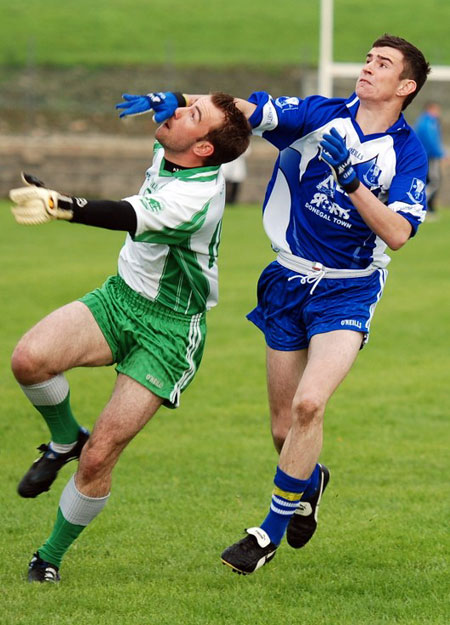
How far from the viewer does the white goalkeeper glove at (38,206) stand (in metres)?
4.54

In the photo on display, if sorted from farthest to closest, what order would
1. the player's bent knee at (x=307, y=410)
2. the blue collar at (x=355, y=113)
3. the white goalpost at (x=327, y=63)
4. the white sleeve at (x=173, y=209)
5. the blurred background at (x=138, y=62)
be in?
the blurred background at (x=138, y=62), the white goalpost at (x=327, y=63), the blue collar at (x=355, y=113), the player's bent knee at (x=307, y=410), the white sleeve at (x=173, y=209)

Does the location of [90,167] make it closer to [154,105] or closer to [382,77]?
[382,77]

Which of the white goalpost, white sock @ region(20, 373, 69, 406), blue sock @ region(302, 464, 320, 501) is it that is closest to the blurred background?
the white goalpost

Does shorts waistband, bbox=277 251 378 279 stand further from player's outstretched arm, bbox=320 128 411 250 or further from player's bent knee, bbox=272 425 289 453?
player's bent knee, bbox=272 425 289 453

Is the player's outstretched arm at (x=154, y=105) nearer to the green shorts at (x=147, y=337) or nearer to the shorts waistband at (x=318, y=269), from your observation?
the green shorts at (x=147, y=337)

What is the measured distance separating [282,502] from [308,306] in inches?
38.5

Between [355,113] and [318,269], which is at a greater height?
[355,113]

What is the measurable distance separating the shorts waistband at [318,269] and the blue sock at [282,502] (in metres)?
1.01

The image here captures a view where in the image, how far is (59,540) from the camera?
5387mm

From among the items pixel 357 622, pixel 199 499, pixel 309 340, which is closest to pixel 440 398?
pixel 199 499

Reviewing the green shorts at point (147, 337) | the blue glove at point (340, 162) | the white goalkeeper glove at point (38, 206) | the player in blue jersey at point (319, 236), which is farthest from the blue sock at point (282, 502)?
the white goalkeeper glove at point (38, 206)

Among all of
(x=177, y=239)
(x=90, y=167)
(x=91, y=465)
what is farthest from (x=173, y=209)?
(x=90, y=167)

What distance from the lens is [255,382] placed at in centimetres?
1020

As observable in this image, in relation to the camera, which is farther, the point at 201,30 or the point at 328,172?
the point at 201,30
